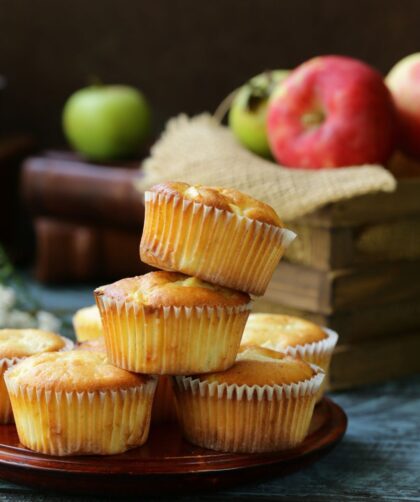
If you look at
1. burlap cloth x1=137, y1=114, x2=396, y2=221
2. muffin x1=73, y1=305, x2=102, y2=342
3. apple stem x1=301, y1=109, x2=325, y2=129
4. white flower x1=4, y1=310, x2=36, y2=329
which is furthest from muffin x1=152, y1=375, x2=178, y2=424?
apple stem x1=301, y1=109, x2=325, y2=129

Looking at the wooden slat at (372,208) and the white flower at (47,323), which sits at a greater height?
the wooden slat at (372,208)

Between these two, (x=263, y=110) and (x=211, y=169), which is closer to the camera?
(x=211, y=169)

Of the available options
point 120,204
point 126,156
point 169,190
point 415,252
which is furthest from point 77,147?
point 169,190

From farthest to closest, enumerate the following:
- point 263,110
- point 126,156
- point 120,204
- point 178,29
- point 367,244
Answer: point 178,29 < point 126,156 < point 120,204 < point 263,110 < point 367,244

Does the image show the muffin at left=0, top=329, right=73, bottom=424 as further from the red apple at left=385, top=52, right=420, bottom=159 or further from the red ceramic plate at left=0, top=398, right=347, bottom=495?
the red apple at left=385, top=52, right=420, bottom=159

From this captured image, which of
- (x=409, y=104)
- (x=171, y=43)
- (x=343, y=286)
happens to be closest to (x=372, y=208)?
(x=343, y=286)

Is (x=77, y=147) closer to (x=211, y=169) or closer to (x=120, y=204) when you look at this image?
(x=120, y=204)

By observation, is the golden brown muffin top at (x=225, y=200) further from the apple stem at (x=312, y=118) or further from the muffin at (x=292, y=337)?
the apple stem at (x=312, y=118)

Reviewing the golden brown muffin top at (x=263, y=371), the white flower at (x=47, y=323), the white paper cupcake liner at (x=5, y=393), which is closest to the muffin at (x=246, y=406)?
the golden brown muffin top at (x=263, y=371)
